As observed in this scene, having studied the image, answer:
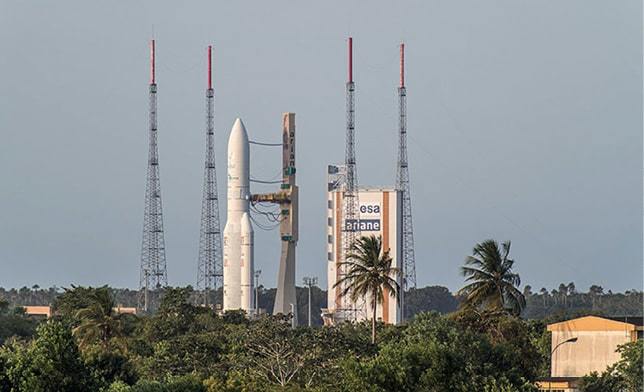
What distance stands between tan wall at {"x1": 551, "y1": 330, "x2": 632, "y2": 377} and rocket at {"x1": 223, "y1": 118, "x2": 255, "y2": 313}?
8237 cm

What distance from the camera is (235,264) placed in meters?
189

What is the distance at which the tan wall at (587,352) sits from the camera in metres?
105

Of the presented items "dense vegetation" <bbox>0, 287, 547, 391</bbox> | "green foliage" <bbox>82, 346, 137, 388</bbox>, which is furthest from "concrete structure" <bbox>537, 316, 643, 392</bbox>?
"green foliage" <bbox>82, 346, 137, 388</bbox>

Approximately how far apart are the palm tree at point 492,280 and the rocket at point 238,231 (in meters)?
95.9

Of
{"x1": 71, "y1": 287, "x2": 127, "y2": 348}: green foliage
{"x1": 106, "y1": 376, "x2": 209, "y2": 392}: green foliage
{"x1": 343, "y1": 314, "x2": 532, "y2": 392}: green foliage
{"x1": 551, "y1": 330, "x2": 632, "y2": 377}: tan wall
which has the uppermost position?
{"x1": 71, "y1": 287, "x2": 127, "y2": 348}: green foliage

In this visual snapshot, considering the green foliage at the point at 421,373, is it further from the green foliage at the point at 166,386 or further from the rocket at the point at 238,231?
the rocket at the point at 238,231

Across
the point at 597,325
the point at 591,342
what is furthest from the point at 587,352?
the point at 597,325

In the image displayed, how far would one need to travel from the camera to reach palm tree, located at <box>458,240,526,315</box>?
89438 millimetres

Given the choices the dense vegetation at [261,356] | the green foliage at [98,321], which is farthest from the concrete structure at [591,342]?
the green foliage at [98,321]

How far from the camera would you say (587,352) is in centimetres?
10712

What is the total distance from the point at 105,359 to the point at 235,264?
111500mm

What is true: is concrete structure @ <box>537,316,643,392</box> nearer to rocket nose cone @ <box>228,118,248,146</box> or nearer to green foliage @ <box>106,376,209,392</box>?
green foliage @ <box>106,376,209,392</box>

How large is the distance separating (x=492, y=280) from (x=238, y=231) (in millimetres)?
100782

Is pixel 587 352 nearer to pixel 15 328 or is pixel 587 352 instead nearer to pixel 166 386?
pixel 166 386
